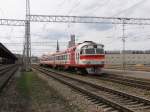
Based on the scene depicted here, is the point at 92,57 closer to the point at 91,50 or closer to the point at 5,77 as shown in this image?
the point at 91,50

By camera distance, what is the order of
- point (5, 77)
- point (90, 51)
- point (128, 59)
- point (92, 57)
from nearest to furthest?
point (92, 57) < point (90, 51) < point (5, 77) < point (128, 59)

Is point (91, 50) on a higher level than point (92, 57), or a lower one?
higher

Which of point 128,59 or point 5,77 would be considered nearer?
point 5,77

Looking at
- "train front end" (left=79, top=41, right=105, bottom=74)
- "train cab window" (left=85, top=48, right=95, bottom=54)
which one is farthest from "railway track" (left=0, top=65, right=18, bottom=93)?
"train cab window" (left=85, top=48, right=95, bottom=54)

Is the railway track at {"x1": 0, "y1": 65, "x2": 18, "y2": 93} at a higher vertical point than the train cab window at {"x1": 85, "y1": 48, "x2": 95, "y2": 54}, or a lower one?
lower

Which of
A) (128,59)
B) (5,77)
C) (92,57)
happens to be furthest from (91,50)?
(128,59)

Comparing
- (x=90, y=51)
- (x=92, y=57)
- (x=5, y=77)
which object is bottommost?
(x=5, y=77)

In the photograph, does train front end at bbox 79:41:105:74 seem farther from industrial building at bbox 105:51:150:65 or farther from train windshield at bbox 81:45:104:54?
industrial building at bbox 105:51:150:65

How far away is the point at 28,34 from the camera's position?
38562 millimetres

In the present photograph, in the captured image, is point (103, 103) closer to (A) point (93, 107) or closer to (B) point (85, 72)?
(A) point (93, 107)

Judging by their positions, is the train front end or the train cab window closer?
the train front end

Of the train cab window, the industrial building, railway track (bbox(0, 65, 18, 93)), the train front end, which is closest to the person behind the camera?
railway track (bbox(0, 65, 18, 93))

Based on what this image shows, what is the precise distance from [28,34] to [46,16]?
5.81 metres

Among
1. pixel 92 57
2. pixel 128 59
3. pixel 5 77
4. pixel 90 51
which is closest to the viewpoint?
pixel 92 57
